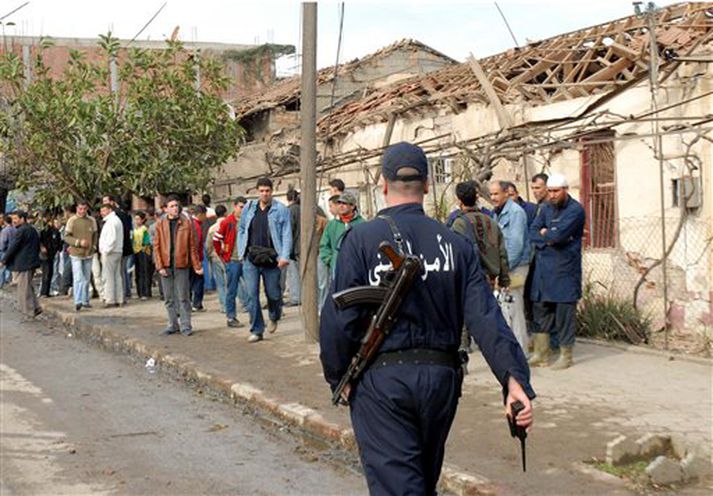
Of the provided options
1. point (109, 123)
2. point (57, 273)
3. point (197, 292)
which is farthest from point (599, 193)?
point (57, 273)

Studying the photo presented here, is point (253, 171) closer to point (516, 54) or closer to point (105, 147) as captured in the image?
point (105, 147)

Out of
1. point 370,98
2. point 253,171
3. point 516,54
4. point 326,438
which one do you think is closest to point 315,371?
point 326,438

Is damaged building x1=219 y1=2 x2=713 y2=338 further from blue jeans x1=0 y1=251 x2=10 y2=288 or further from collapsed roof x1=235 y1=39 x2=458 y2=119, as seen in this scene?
blue jeans x1=0 y1=251 x2=10 y2=288

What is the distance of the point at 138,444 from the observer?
23.4 feet

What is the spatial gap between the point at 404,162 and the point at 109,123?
14477 mm

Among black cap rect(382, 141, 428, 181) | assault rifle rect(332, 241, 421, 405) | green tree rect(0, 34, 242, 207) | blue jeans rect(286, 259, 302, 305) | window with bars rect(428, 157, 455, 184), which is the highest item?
green tree rect(0, 34, 242, 207)

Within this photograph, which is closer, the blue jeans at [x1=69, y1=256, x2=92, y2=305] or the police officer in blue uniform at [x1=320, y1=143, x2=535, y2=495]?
the police officer in blue uniform at [x1=320, y1=143, x2=535, y2=495]

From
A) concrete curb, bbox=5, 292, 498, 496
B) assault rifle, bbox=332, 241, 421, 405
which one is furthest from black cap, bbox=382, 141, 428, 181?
concrete curb, bbox=5, 292, 498, 496

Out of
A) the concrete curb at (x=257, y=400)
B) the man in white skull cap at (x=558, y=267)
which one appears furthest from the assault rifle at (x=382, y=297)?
the man in white skull cap at (x=558, y=267)

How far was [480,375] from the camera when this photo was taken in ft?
30.0

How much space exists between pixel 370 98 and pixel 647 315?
35.3ft

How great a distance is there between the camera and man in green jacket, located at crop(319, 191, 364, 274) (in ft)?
35.6

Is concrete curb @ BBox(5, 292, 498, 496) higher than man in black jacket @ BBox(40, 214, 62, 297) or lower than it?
lower

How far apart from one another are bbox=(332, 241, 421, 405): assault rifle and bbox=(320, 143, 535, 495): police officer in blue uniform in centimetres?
4
